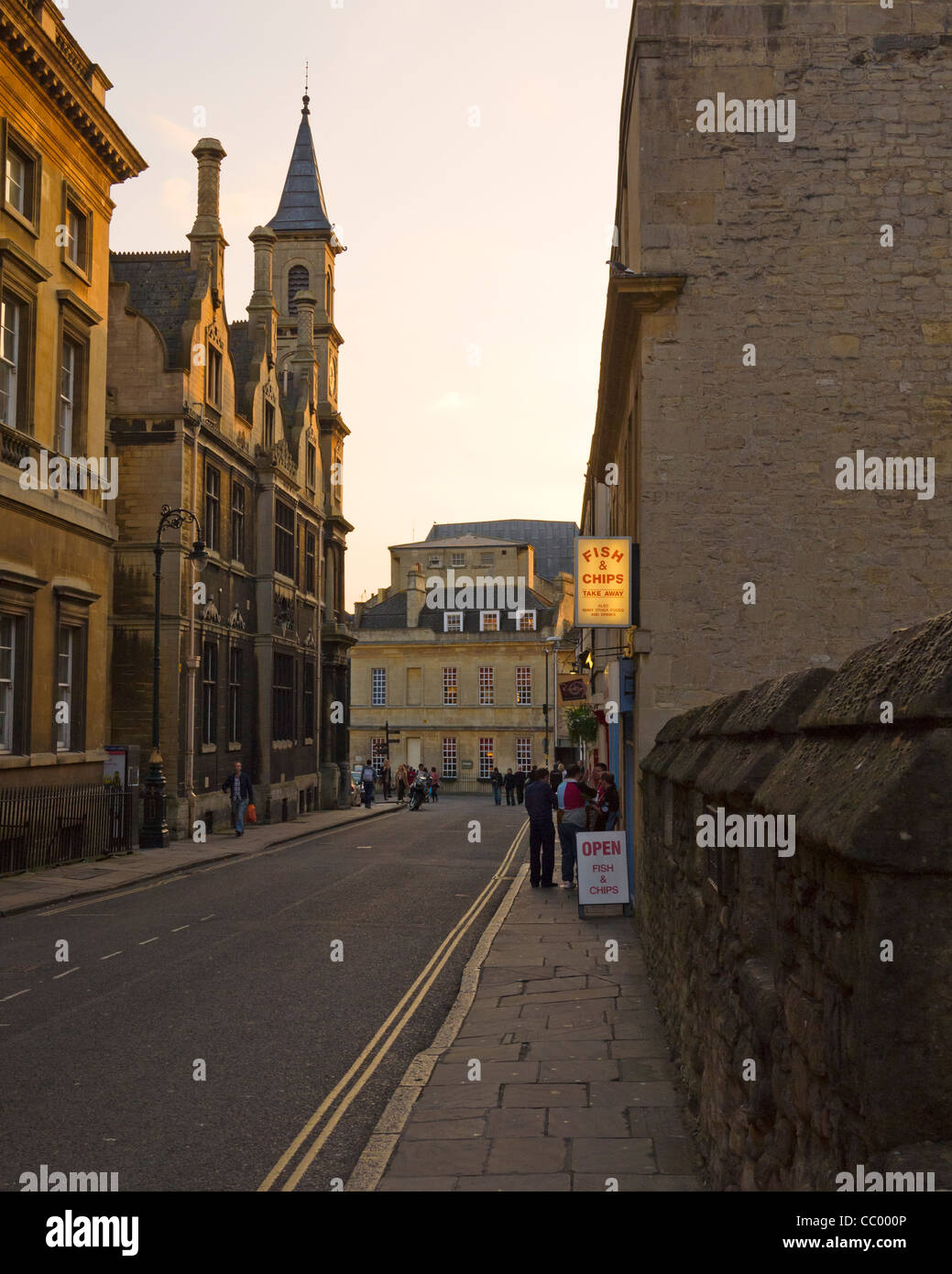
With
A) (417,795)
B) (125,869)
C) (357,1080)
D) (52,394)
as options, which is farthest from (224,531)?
(357,1080)

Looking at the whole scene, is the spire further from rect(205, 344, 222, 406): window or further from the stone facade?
the stone facade

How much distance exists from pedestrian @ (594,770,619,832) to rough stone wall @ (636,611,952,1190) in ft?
35.8

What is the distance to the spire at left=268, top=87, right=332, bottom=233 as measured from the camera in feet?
186

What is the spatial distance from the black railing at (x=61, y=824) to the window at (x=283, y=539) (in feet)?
52.3

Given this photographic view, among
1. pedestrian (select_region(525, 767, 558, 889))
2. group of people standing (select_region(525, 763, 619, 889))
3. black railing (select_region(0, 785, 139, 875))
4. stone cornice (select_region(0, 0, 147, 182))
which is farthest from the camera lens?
stone cornice (select_region(0, 0, 147, 182))

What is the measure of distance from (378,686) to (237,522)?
46431mm

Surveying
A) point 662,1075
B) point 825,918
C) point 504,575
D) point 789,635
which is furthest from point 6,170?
point 504,575

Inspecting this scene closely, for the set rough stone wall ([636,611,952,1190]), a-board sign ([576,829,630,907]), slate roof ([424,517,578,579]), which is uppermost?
slate roof ([424,517,578,579])

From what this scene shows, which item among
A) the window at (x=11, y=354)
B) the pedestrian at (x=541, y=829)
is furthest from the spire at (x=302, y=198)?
the pedestrian at (x=541, y=829)

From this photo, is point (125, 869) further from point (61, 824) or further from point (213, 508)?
point (213, 508)

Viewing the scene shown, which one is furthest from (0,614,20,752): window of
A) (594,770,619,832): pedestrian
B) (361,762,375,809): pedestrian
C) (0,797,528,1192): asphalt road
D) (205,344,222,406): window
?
(361,762,375,809): pedestrian

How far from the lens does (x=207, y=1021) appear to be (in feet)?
31.3
